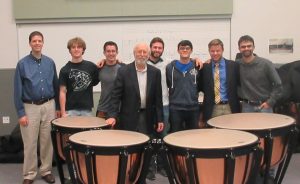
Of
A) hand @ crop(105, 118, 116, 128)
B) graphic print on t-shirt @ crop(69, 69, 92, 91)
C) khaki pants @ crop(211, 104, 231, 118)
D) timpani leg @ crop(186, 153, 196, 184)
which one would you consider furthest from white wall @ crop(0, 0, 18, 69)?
timpani leg @ crop(186, 153, 196, 184)

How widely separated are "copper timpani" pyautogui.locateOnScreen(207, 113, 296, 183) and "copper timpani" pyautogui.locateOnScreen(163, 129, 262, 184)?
0.83 feet

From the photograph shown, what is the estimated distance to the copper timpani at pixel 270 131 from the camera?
2.82m

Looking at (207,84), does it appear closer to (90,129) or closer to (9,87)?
(90,129)

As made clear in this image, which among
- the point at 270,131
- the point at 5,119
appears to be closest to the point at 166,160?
the point at 270,131

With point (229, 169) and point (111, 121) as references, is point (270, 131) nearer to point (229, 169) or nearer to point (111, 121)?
point (229, 169)

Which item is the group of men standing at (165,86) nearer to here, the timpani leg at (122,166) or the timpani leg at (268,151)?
the timpani leg at (268,151)

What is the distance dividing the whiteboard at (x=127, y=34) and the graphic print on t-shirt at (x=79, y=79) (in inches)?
58.1

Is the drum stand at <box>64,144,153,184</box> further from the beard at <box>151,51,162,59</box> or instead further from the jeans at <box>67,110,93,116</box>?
the beard at <box>151,51,162,59</box>

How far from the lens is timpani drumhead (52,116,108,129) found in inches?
125

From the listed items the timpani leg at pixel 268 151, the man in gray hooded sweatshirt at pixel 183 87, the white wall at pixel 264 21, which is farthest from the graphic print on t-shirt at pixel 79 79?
the white wall at pixel 264 21

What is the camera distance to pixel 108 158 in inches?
101

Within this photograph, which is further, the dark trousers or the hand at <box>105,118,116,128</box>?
the dark trousers

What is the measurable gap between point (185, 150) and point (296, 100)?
2.78m

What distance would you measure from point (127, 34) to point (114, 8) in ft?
Answer: 1.21
